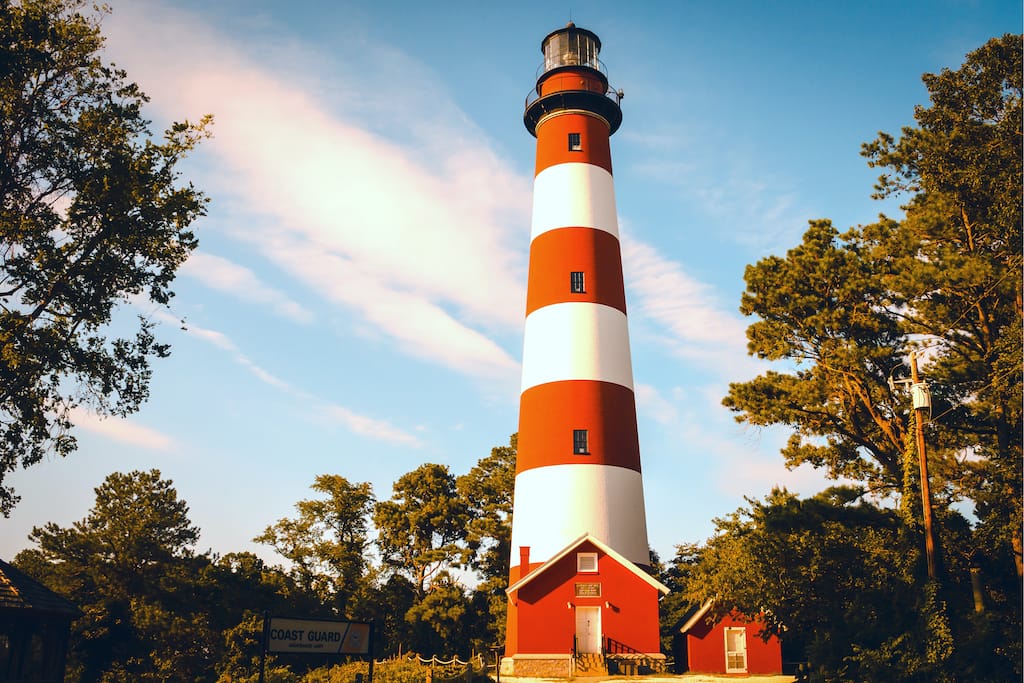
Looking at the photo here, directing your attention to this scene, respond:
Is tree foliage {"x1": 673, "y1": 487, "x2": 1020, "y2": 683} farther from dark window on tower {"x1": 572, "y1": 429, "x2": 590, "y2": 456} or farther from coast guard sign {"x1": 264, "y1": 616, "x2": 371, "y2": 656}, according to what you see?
coast guard sign {"x1": 264, "y1": 616, "x2": 371, "y2": 656}

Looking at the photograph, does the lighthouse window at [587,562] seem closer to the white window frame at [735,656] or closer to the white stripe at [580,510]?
the white stripe at [580,510]

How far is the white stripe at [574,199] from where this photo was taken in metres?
35.0

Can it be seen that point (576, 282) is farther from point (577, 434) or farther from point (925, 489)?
point (925, 489)

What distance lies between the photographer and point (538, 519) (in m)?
31.6

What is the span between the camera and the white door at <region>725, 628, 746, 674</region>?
31.8 m

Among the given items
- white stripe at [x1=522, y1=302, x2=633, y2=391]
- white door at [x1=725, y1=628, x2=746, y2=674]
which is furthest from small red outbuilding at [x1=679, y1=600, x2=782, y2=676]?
white stripe at [x1=522, y1=302, x2=633, y2=391]

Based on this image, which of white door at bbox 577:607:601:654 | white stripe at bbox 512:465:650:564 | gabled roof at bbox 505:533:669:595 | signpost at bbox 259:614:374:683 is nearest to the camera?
signpost at bbox 259:614:374:683

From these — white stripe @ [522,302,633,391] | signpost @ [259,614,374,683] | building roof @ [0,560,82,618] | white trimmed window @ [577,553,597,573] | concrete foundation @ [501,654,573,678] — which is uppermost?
white stripe @ [522,302,633,391]

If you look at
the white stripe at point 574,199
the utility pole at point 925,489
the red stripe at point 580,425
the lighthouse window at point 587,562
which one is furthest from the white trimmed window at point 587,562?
the white stripe at point 574,199

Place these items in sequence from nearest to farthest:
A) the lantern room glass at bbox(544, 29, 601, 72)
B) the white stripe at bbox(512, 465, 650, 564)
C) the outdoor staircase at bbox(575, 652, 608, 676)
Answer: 1. the outdoor staircase at bbox(575, 652, 608, 676)
2. the white stripe at bbox(512, 465, 650, 564)
3. the lantern room glass at bbox(544, 29, 601, 72)

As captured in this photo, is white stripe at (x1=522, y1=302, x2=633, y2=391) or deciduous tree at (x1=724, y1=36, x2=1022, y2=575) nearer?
deciduous tree at (x1=724, y1=36, x2=1022, y2=575)

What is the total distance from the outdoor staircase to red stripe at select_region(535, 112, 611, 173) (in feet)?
64.1

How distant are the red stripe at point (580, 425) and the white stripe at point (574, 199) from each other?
22.8 ft

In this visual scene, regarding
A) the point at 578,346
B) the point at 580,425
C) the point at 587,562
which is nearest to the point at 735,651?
the point at 587,562
